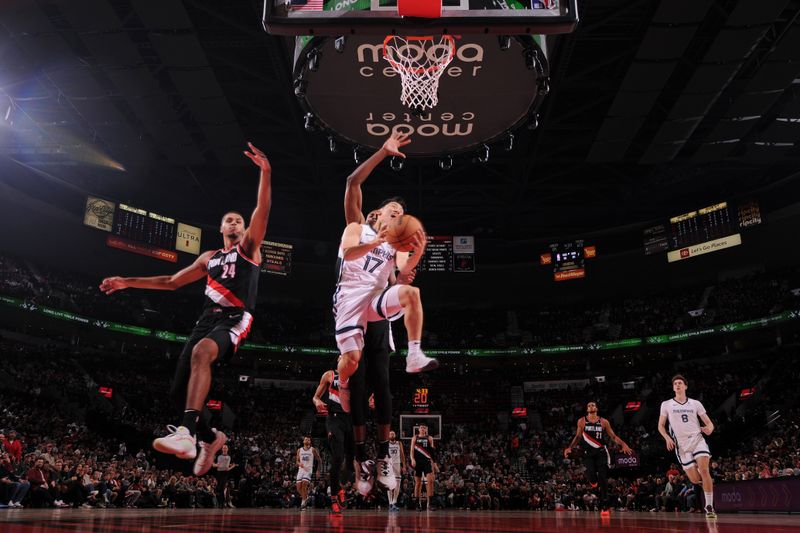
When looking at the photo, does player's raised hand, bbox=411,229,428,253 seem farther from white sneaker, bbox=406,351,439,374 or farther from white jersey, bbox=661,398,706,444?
white jersey, bbox=661,398,706,444

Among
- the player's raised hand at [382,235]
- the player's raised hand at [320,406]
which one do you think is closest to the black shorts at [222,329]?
the player's raised hand at [382,235]

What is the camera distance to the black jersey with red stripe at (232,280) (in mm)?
5242

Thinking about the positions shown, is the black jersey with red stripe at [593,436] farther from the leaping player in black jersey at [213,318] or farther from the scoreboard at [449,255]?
the scoreboard at [449,255]

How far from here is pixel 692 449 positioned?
912 cm

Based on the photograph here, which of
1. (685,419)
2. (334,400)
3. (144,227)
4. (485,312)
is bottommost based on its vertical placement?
(685,419)

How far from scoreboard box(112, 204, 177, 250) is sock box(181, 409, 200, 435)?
21.3m

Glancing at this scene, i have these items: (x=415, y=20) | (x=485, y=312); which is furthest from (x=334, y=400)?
(x=485, y=312)

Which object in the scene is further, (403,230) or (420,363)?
(403,230)

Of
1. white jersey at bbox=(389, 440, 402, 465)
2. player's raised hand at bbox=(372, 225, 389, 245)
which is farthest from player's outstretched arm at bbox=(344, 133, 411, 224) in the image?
white jersey at bbox=(389, 440, 402, 465)

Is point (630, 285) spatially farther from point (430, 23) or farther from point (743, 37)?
point (430, 23)

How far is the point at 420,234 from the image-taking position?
17.6 ft

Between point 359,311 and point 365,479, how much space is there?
1.52 metres

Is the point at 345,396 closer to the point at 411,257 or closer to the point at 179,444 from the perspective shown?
the point at 411,257

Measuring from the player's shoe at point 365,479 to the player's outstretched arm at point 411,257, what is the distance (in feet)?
5.65
